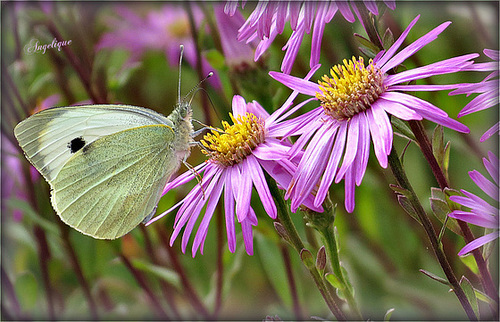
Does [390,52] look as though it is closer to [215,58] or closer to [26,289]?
[215,58]

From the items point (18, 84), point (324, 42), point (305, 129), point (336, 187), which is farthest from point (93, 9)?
point (305, 129)

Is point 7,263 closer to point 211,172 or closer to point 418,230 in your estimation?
point 211,172

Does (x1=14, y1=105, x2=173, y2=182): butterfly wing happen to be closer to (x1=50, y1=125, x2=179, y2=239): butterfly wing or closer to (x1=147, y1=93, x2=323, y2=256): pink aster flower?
(x1=50, y1=125, x2=179, y2=239): butterfly wing

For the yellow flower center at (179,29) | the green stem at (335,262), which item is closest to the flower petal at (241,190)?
the green stem at (335,262)

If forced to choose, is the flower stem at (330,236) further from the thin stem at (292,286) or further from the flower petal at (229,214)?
the thin stem at (292,286)

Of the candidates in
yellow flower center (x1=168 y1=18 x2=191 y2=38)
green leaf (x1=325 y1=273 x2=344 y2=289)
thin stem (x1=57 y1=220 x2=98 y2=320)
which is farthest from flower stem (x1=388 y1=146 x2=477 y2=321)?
yellow flower center (x1=168 y1=18 x2=191 y2=38)

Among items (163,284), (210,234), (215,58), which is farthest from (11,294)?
(215,58)

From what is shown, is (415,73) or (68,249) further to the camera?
(68,249)

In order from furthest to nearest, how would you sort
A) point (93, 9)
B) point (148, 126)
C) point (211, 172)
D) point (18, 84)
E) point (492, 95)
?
point (93, 9) → point (18, 84) → point (148, 126) → point (211, 172) → point (492, 95)
